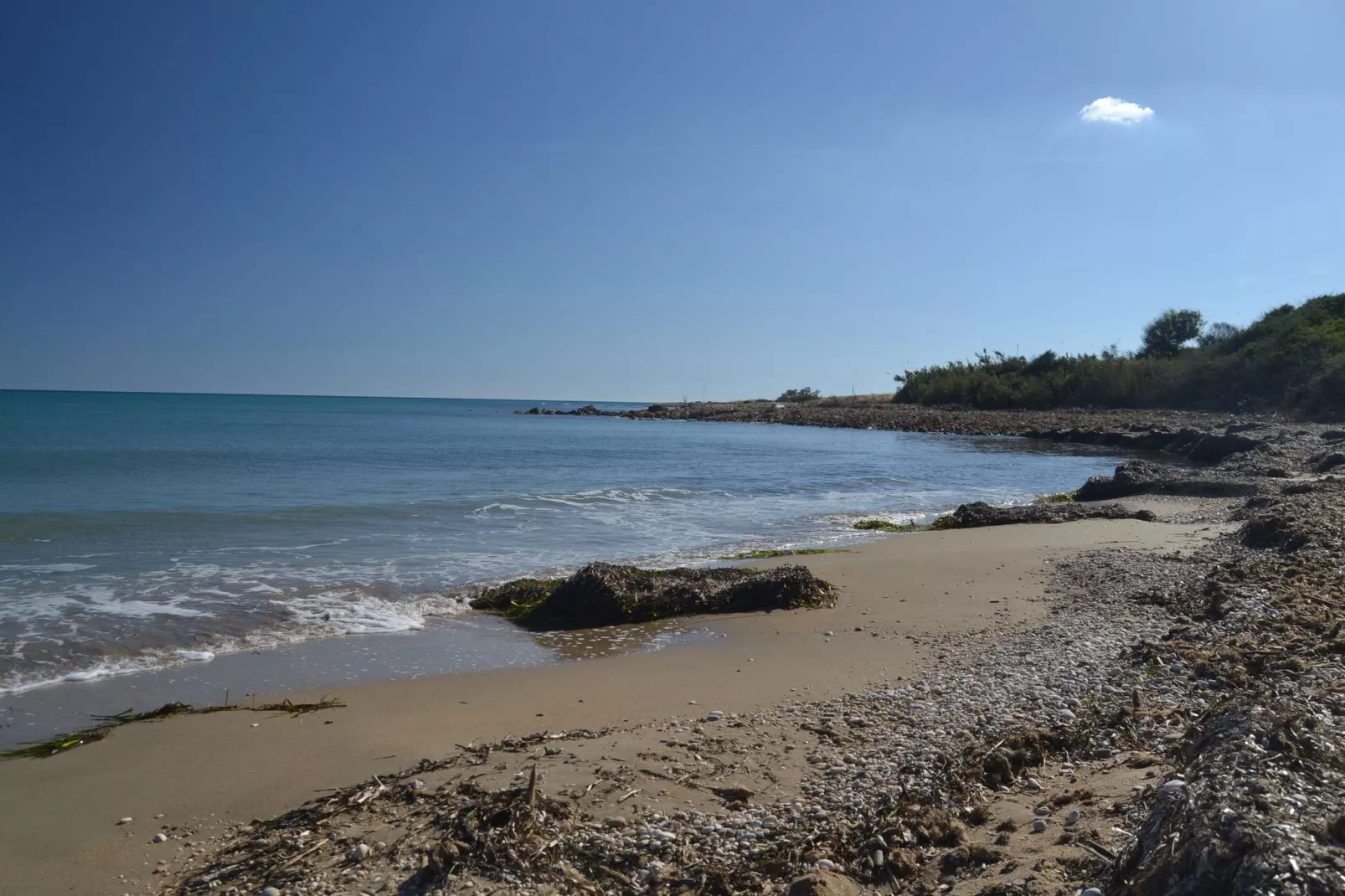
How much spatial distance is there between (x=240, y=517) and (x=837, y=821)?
1302 cm

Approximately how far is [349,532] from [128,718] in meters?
7.70

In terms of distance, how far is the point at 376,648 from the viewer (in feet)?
22.7

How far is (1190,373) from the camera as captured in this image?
48.5 meters

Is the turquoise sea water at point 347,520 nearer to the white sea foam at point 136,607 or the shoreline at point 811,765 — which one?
the white sea foam at point 136,607

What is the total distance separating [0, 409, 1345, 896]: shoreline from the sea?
1.26 meters

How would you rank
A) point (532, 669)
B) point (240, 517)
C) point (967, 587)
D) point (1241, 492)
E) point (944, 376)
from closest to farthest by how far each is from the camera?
point (532, 669) < point (967, 587) < point (240, 517) < point (1241, 492) < point (944, 376)

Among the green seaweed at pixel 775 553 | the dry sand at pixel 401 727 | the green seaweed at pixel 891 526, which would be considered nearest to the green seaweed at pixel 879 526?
the green seaweed at pixel 891 526

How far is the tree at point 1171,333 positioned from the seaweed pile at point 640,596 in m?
65.7

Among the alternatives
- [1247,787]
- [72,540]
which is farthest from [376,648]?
[72,540]

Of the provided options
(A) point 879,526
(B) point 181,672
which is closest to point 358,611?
(B) point 181,672

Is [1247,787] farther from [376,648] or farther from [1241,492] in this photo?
[1241,492]

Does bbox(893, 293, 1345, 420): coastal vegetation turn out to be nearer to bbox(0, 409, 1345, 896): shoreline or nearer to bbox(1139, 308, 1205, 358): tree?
bbox(1139, 308, 1205, 358): tree

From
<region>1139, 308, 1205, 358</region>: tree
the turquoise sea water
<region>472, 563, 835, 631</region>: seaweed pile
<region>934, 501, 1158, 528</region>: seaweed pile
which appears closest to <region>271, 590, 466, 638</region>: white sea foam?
the turquoise sea water

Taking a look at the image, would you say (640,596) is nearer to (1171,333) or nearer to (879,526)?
(879,526)
